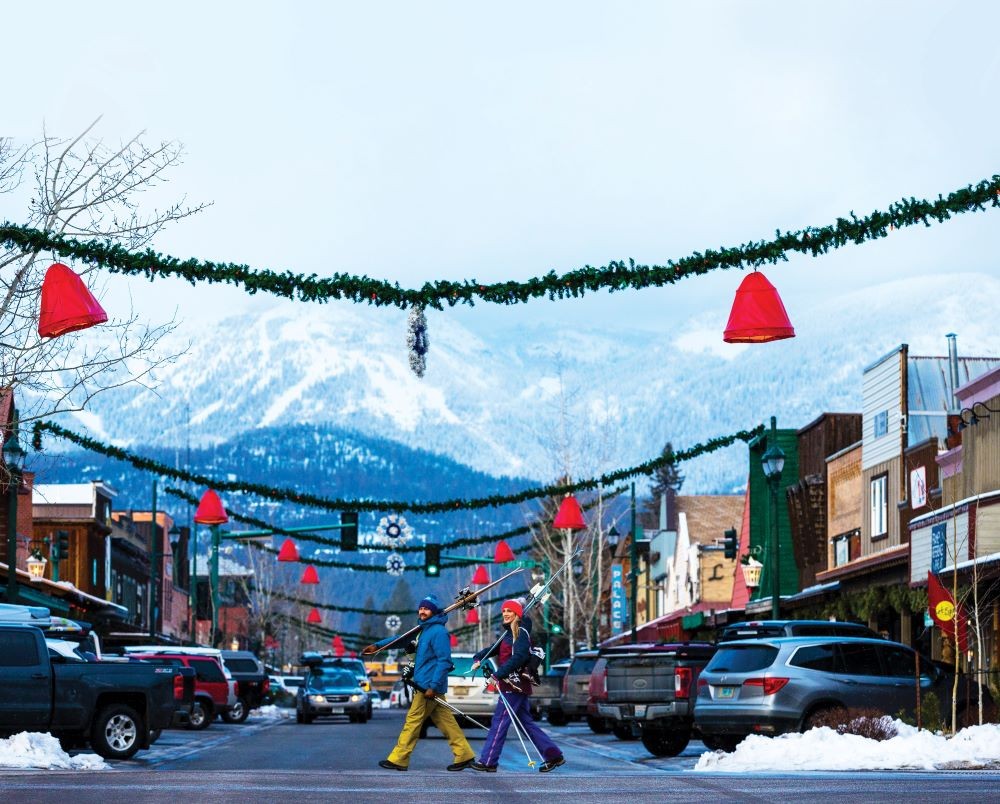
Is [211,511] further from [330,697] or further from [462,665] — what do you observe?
[330,697]

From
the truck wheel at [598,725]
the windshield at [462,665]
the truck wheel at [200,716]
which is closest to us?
the truck wheel at [598,725]

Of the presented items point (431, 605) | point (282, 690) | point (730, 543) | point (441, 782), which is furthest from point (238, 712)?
point (282, 690)

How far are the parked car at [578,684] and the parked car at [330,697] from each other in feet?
45.4

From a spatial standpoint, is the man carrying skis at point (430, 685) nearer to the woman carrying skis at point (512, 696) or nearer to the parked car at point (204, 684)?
the woman carrying skis at point (512, 696)

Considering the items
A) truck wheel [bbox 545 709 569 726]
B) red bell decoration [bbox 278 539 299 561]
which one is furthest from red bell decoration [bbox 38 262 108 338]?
red bell decoration [bbox 278 539 299 561]

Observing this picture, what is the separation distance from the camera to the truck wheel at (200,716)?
4269 centimetres

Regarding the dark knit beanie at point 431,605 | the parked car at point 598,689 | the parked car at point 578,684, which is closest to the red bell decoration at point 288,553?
the parked car at point 578,684

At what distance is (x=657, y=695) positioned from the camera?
28.4 meters

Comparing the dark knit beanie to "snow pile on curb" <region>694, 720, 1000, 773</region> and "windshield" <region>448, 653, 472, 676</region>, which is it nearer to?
"snow pile on curb" <region>694, 720, 1000, 773</region>

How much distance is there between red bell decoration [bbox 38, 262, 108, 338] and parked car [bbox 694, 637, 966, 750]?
36.4ft

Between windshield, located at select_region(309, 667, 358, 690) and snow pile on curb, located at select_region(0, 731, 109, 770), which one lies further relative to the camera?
windshield, located at select_region(309, 667, 358, 690)

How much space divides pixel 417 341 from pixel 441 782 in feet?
15.6

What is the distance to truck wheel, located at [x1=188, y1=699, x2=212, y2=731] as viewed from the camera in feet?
140

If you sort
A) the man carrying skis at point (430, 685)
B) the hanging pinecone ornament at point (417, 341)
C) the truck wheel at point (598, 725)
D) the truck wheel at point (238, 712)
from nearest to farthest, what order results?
the man carrying skis at point (430, 685), the hanging pinecone ornament at point (417, 341), the truck wheel at point (598, 725), the truck wheel at point (238, 712)
